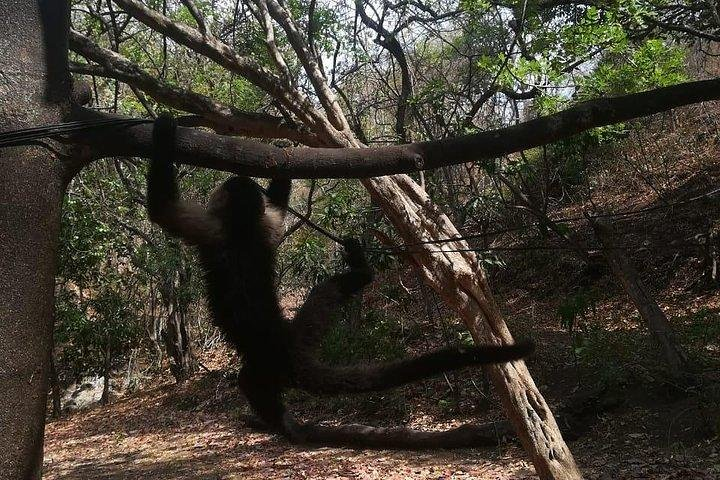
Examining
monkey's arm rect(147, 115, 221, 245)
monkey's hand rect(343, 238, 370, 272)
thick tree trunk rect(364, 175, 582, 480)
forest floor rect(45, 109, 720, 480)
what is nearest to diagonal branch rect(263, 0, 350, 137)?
thick tree trunk rect(364, 175, 582, 480)

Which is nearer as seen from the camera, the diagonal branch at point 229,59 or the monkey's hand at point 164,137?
the monkey's hand at point 164,137

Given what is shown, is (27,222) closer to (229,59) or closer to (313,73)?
(229,59)

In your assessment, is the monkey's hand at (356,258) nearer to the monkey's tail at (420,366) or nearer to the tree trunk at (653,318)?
the monkey's tail at (420,366)

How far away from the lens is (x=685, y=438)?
615cm

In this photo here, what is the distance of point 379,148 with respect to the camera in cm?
223

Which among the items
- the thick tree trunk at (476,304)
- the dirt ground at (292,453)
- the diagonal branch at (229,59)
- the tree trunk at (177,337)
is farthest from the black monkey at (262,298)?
the tree trunk at (177,337)

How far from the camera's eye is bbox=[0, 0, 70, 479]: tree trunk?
5.58ft

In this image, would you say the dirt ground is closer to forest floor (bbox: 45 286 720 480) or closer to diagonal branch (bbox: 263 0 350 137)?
forest floor (bbox: 45 286 720 480)

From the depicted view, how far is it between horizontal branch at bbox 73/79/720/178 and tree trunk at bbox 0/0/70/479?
0.17m

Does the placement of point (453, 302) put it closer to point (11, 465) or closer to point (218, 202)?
point (218, 202)

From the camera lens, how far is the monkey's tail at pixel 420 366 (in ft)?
9.87

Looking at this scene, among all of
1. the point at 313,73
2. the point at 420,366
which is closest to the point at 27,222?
the point at 420,366

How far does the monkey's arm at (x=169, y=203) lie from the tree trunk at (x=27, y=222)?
13.2 inches

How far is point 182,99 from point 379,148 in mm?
3554
